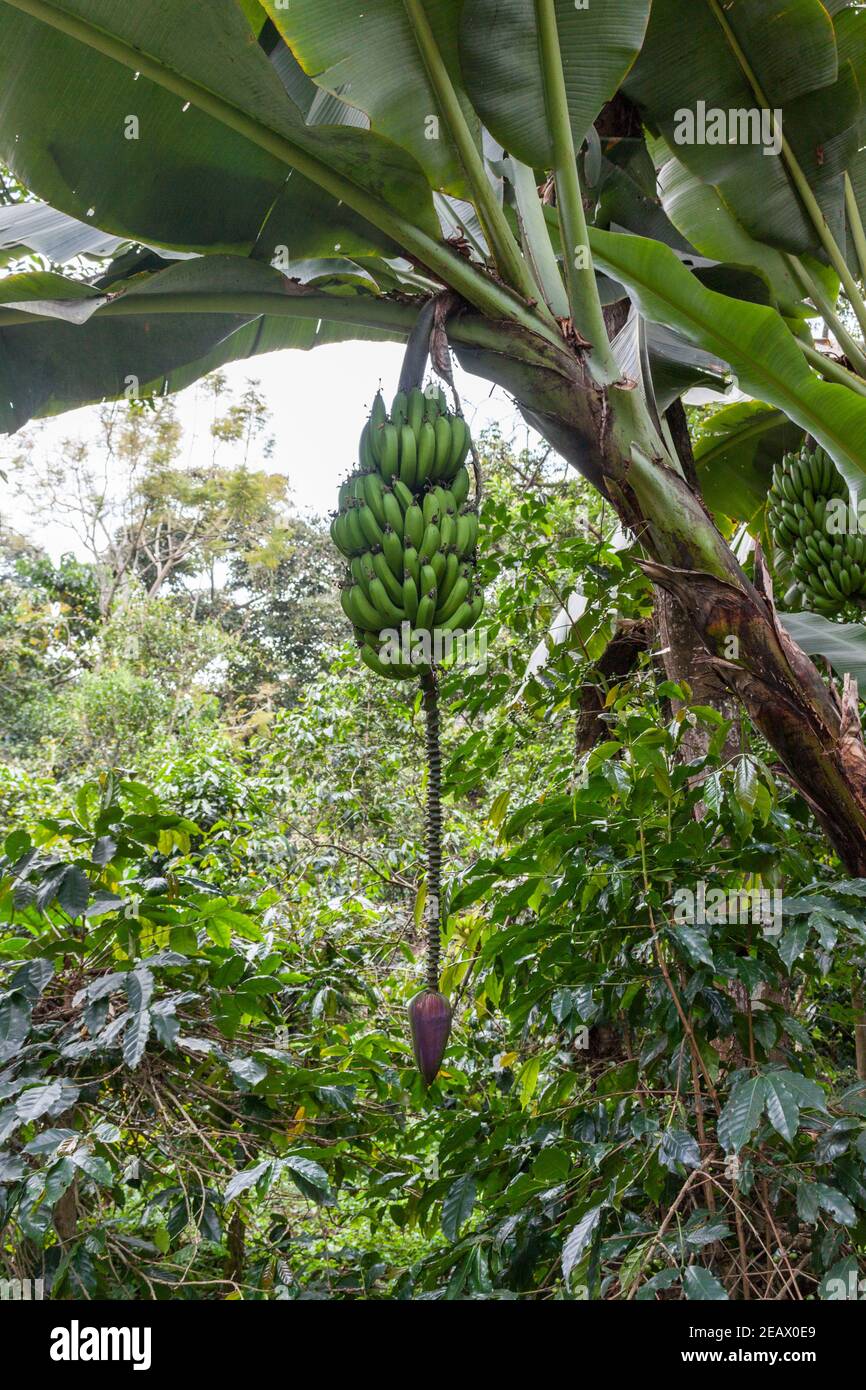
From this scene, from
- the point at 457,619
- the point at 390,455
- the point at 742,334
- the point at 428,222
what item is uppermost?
the point at 428,222

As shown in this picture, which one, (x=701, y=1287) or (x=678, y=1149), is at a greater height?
(x=678, y=1149)

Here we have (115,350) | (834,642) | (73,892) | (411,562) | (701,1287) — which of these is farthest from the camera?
(115,350)

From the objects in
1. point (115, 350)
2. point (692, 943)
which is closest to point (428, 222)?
point (115, 350)

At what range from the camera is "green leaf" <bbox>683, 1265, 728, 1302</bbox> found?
1.11m

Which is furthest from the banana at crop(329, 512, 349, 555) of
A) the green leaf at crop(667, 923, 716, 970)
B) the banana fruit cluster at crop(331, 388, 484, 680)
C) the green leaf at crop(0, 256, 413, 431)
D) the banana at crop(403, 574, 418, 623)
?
the green leaf at crop(667, 923, 716, 970)

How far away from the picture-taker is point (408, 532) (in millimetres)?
1227

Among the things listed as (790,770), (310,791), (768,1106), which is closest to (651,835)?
(790,770)

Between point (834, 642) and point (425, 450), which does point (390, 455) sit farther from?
point (834, 642)

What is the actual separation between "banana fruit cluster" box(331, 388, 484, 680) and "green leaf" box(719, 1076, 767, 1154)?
67 cm

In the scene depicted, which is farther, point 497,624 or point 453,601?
point 497,624

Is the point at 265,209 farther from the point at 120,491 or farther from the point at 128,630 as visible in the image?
the point at 120,491

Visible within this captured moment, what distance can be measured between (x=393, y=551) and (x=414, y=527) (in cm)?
4

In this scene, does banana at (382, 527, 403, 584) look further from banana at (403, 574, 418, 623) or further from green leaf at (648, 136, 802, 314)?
green leaf at (648, 136, 802, 314)

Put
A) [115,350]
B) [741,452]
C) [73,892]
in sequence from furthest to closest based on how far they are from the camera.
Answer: [741,452] → [115,350] → [73,892]
